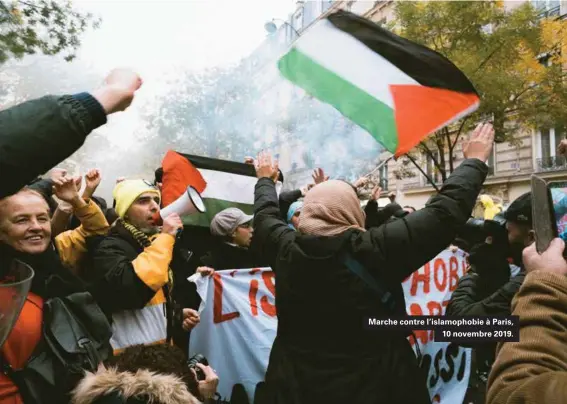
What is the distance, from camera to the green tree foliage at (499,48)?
14.9 metres

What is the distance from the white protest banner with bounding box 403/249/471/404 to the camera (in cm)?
349

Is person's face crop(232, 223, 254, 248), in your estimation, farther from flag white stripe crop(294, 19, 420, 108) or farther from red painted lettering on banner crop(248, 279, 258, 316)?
flag white stripe crop(294, 19, 420, 108)

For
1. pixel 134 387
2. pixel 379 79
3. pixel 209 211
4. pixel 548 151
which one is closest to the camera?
pixel 134 387

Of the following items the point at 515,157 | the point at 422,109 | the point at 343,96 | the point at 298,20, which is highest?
the point at 298,20

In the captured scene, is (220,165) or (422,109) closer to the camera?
(422,109)

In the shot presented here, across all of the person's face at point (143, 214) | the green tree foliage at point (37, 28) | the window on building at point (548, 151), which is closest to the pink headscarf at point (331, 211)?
the person's face at point (143, 214)

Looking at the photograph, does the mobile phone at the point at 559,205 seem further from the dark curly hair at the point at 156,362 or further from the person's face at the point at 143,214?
the person's face at the point at 143,214

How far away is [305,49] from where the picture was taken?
3.18 m

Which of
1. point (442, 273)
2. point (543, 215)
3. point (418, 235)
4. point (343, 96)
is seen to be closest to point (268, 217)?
point (418, 235)

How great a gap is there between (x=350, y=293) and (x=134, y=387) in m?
0.82

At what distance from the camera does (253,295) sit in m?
3.66

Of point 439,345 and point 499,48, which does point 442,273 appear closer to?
point 439,345

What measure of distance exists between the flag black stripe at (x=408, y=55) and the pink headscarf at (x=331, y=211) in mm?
1155

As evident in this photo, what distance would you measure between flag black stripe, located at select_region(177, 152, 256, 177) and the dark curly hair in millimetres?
3301
